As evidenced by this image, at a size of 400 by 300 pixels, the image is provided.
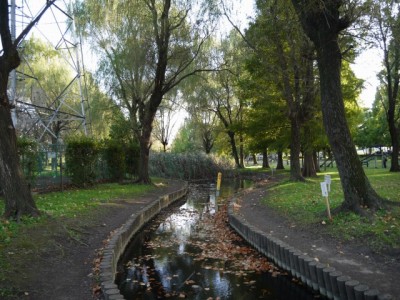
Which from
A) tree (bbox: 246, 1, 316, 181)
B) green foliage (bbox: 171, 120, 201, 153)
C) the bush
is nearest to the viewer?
tree (bbox: 246, 1, 316, 181)

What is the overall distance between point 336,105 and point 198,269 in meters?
5.41

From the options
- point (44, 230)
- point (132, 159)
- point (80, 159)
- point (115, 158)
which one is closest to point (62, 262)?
point (44, 230)

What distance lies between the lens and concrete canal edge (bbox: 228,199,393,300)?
217 inches

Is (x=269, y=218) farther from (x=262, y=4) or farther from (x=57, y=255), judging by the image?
(x=262, y=4)

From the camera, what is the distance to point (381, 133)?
52.0 m

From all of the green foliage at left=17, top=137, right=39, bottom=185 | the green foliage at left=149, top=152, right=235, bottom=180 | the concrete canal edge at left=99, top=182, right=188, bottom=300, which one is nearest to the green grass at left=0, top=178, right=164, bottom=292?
the concrete canal edge at left=99, top=182, right=188, bottom=300

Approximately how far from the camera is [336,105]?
9789mm

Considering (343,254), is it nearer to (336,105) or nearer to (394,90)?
(336,105)

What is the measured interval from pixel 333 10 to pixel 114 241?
7917mm

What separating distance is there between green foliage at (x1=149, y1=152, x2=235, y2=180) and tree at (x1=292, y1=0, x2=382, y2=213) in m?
23.9

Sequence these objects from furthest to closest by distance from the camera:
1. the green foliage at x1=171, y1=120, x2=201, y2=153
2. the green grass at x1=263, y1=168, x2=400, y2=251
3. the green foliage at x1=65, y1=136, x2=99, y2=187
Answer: the green foliage at x1=171, y1=120, x2=201, y2=153 < the green foliage at x1=65, y1=136, x2=99, y2=187 < the green grass at x1=263, y1=168, x2=400, y2=251

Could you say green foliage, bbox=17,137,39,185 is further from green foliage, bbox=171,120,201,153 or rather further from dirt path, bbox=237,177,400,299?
green foliage, bbox=171,120,201,153

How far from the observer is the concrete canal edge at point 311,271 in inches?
217

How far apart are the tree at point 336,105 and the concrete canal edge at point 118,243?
5804mm
